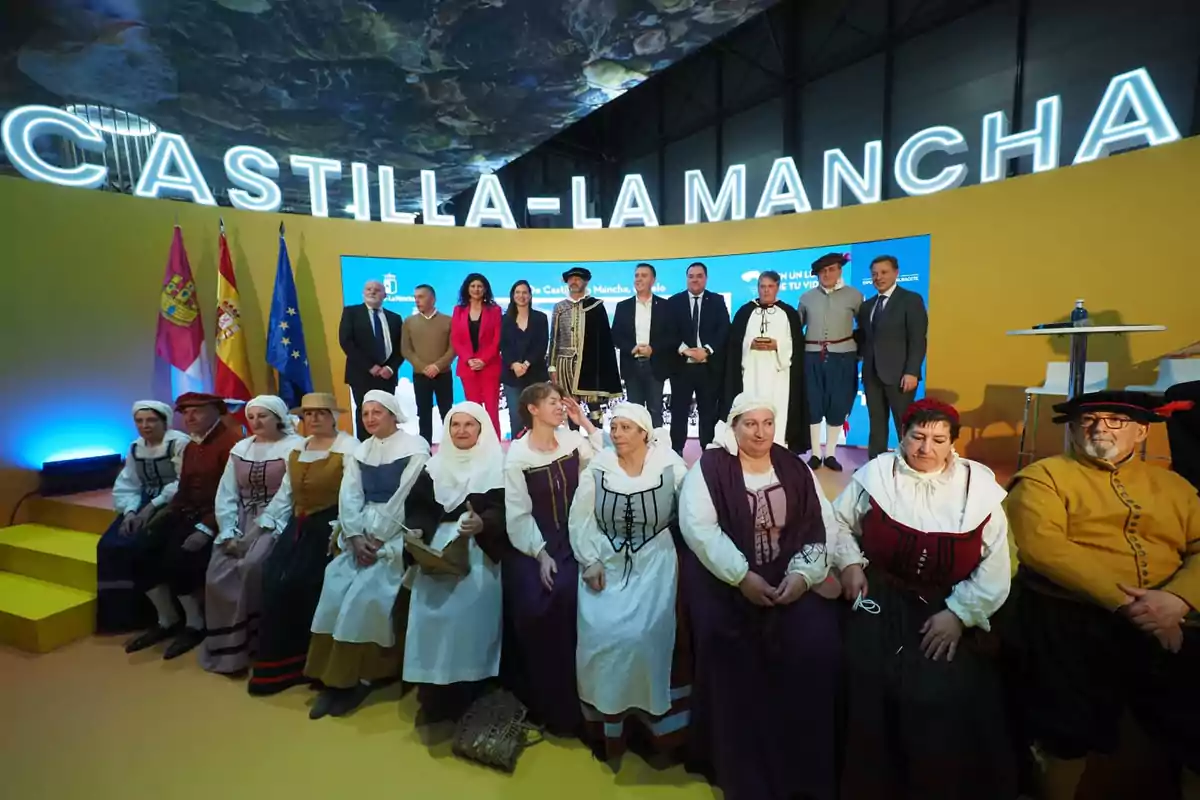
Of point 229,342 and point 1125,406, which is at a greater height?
point 229,342

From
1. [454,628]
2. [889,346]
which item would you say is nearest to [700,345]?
[889,346]

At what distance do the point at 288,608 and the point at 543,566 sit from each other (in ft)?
4.30

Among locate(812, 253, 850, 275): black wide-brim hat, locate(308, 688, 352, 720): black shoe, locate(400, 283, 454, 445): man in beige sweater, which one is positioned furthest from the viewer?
locate(400, 283, 454, 445): man in beige sweater

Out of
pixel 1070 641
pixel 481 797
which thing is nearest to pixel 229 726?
pixel 481 797

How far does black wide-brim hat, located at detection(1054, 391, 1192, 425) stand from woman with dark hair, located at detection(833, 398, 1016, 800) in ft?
1.13

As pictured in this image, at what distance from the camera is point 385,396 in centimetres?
256

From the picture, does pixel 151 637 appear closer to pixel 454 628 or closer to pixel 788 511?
pixel 454 628

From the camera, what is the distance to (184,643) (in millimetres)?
2830

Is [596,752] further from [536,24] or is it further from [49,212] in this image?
[536,24]

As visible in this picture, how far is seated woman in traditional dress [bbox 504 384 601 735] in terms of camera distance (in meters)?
2.09

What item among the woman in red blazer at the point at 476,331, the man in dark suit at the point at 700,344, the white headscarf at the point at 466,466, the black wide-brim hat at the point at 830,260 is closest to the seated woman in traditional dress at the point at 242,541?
the white headscarf at the point at 466,466

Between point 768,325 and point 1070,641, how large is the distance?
2.87 metres

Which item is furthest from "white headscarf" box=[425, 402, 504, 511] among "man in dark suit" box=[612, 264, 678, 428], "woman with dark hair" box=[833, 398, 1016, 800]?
"man in dark suit" box=[612, 264, 678, 428]

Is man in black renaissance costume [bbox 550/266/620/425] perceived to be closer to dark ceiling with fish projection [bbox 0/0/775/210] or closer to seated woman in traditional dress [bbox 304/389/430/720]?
seated woman in traditional dress [bbox 304/389/430/720]
